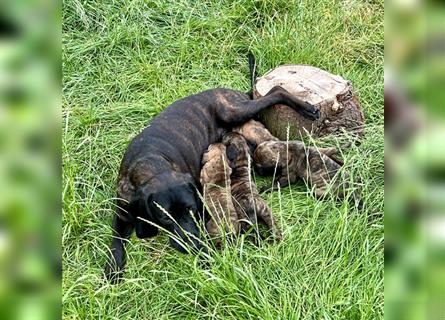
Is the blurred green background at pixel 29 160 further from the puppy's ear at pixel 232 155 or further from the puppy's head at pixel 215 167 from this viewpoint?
the puppy's ear at pixel 232 155

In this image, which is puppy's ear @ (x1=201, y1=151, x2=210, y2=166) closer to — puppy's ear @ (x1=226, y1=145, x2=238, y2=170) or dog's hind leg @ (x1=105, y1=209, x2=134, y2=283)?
puppy's ear @ (x1=226, y1=145, x2=238, y2=170)

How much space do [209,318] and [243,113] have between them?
238 centimetres

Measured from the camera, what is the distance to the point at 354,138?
4172 millimetres

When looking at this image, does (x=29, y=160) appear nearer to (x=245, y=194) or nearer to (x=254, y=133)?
(x=245, y=194)

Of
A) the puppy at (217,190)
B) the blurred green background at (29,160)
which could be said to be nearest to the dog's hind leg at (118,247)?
the puppy at (217,190)

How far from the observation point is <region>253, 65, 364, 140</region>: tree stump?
464cm

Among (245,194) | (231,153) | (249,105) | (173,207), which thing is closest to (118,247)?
(173,207)

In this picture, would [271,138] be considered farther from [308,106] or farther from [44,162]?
[44,162]

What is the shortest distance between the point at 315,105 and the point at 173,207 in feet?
5.92

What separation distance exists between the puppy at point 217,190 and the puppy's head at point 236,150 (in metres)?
0.05

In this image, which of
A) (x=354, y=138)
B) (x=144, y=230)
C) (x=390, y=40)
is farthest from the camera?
(x=354, y=138)

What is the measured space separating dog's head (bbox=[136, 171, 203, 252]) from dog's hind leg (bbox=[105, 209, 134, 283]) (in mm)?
185

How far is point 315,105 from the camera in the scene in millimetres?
4645

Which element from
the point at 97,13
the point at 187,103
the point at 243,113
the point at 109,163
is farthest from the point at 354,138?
the point at 97,13
